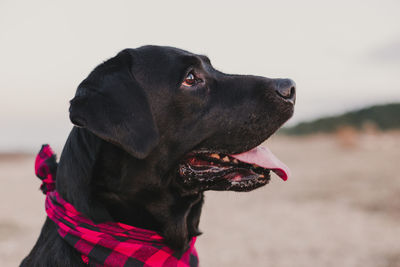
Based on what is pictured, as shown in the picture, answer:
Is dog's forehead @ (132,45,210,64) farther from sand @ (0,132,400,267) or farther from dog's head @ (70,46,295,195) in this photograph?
sand @ (0,132,400,267)

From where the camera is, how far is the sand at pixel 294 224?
6742 mm

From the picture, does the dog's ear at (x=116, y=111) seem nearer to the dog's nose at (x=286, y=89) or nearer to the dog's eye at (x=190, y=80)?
the dog's eye at (x=190, y=80)

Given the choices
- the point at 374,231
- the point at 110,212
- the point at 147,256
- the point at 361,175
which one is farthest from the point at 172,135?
the point at 361,175

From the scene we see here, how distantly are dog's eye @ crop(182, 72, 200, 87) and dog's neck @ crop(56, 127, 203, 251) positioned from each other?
53 cm

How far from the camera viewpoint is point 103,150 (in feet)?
8.86

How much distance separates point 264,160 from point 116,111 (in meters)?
1.06

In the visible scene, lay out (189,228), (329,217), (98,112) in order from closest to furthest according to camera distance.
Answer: (98,112)
(189,228)
(329,217)

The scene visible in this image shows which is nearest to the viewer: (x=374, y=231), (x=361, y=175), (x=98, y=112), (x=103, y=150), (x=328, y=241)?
(x=98, y=112)

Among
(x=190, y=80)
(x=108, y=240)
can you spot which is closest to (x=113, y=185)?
(x=108, y=240)

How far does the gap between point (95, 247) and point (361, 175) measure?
14.7 m

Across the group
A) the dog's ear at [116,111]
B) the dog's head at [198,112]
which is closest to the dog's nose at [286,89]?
the dog's head at [198,112]

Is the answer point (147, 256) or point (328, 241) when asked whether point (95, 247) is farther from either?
point (328, 241)

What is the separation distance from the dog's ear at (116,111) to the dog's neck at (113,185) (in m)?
0.24

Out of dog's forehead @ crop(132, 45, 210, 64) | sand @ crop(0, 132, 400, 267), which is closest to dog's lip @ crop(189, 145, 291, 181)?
dog's forehead @ crop(132, 45, 210, 64)
